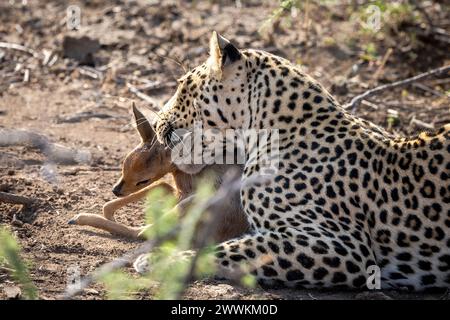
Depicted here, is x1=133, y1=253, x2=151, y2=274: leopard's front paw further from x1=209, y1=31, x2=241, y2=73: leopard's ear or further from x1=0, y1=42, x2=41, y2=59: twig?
x1=0, y1=42, x2=41, y2=59: twig

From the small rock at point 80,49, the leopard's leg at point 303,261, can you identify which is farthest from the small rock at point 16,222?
the small rock at point 80,49

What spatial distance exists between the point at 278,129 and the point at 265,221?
0.83 m

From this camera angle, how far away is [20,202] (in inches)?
319

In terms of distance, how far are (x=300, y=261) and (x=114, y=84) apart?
19.7 feet

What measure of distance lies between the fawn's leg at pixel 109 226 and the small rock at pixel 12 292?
149 cm

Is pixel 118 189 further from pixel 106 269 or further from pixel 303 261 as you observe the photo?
pixel 303 261

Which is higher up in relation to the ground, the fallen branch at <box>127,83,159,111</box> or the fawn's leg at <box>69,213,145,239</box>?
the fallen branch at <box>127,83,159,111</box>

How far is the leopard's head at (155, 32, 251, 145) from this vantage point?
24.5ft

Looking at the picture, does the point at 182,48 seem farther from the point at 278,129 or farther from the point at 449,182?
the point at 449,182

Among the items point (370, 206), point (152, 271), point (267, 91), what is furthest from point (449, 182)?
point (152, 271)

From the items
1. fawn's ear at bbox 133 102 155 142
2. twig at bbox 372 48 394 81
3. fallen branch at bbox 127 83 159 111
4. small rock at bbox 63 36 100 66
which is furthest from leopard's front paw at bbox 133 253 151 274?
small rock at bbox 63 36 100 66

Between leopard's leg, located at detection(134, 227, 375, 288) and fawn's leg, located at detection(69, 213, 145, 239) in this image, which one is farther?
fawn's leg, located at detection(69, 213, 145, 239)

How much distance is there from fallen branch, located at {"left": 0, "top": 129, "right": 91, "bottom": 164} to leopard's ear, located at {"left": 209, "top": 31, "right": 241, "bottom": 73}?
265 centimetres

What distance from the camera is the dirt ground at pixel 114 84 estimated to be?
743cm
